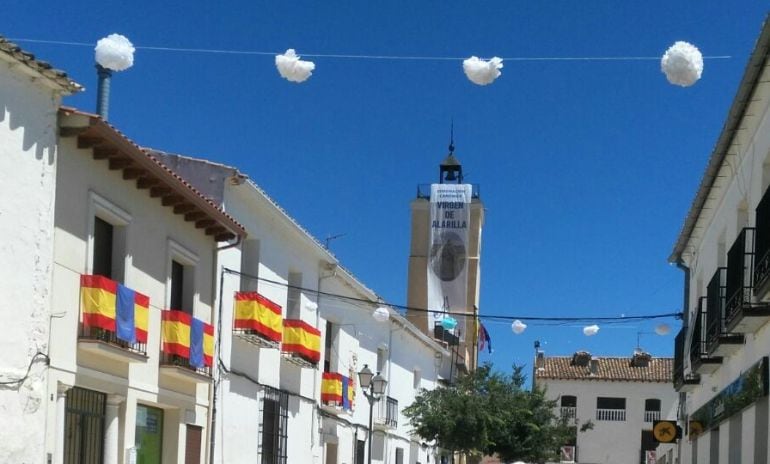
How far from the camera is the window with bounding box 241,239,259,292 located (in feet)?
66.4

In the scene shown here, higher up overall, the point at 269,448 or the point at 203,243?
the point at 203,243

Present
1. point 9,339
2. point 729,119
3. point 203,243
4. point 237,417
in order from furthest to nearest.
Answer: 1. point 237,417
2. point 203,243
3. point 729,119
4. point 9,339

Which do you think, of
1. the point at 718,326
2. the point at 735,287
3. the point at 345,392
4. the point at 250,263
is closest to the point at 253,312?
the point at 250,263

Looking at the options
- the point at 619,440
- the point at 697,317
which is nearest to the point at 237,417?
the point at 697,317

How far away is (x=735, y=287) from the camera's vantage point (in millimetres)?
13102

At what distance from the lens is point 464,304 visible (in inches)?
1761

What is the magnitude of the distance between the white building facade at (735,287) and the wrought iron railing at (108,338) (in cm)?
718

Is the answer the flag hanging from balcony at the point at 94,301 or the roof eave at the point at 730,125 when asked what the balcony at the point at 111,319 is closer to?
the flag hanging from balcony at the point at 94,301

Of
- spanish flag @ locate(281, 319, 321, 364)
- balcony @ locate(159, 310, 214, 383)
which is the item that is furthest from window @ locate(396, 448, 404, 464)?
balcony @ locate(159, 310, 214, 383)

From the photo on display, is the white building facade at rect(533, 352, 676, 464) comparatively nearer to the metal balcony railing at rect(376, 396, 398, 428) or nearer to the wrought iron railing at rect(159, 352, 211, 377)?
the metal balcony railing at rect(376, 396, 398, 428)

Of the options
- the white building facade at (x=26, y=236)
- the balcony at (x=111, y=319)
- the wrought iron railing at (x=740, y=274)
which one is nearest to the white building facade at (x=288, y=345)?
the balcony at (x=111, y=319)

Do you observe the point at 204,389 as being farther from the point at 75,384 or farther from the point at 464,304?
the point at 464,304

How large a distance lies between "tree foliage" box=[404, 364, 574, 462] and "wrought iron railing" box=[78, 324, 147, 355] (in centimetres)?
1490

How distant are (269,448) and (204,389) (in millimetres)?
3771
